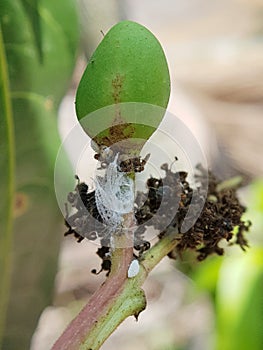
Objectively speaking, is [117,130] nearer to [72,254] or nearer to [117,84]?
[117,84]

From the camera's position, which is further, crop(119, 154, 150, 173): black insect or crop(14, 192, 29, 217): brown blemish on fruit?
crop(14, 192, 29, 217): brown blemish on fruit

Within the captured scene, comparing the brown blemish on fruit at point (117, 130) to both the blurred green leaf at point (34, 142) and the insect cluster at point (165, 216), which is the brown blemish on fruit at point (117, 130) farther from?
the blurred green leaf at point (34, 142)

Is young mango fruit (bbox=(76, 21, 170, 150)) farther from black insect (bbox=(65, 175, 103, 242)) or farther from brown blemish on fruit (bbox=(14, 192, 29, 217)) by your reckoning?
brown blemish on fruit (bbox=(14, 192, 29, 217))

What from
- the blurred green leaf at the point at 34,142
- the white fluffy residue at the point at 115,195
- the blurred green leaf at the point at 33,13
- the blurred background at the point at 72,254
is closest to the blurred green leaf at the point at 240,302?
the blurred background at the point at 72,254

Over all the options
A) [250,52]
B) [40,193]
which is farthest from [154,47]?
[250,52]

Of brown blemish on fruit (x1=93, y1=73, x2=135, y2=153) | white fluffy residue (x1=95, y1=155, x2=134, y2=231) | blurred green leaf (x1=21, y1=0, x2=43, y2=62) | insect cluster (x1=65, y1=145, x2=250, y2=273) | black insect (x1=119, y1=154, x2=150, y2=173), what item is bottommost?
insect cluster (x1=65, y1=145, x2=250, y2=273)

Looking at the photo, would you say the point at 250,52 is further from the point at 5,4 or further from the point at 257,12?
the point at 5,4

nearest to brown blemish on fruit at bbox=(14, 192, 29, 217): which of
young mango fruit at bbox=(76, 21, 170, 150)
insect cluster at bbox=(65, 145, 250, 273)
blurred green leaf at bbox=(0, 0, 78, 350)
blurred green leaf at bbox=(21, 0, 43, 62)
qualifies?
blurred green leaf at bbox=(0, 0, 78, 350)
